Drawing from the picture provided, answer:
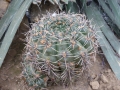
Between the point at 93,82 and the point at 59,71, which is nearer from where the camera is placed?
the point at 59,71

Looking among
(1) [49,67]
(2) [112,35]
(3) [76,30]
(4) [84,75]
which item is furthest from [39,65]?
(2) [112,35]

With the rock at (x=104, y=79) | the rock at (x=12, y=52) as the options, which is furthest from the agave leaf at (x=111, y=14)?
the rock at (x=12, y=52)

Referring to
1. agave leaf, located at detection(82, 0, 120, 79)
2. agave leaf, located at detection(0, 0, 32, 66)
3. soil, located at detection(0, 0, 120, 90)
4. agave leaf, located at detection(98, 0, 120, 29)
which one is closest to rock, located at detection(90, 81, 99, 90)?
soil, located at detection(0, 0, 120, 90)

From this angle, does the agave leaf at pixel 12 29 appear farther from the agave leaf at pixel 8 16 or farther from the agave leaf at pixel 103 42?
the agave leaf at pixel 103 42

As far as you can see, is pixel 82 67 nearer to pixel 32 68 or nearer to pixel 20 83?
pixel 32 68

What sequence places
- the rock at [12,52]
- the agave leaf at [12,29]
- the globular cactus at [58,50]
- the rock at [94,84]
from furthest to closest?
1. the rock at [12,52]
2. the rock at [94,84]
3. the agave leaf at [12,29]
4. the globular cactus at [58,50]

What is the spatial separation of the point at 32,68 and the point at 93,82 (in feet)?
1.49

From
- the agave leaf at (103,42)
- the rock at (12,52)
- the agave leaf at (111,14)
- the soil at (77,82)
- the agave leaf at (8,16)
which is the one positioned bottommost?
the soil at (77,82)

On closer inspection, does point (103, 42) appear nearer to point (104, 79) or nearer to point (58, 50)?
point (104, 79)

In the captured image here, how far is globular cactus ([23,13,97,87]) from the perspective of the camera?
1.40 meters

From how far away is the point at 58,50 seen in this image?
1403 millimetres

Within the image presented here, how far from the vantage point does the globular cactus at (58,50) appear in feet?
4.60

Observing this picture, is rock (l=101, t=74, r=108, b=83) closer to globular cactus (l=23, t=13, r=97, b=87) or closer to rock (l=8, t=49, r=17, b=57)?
globular cactus (l=23, t=13, r=97, b=87)

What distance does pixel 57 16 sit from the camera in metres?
1.58
